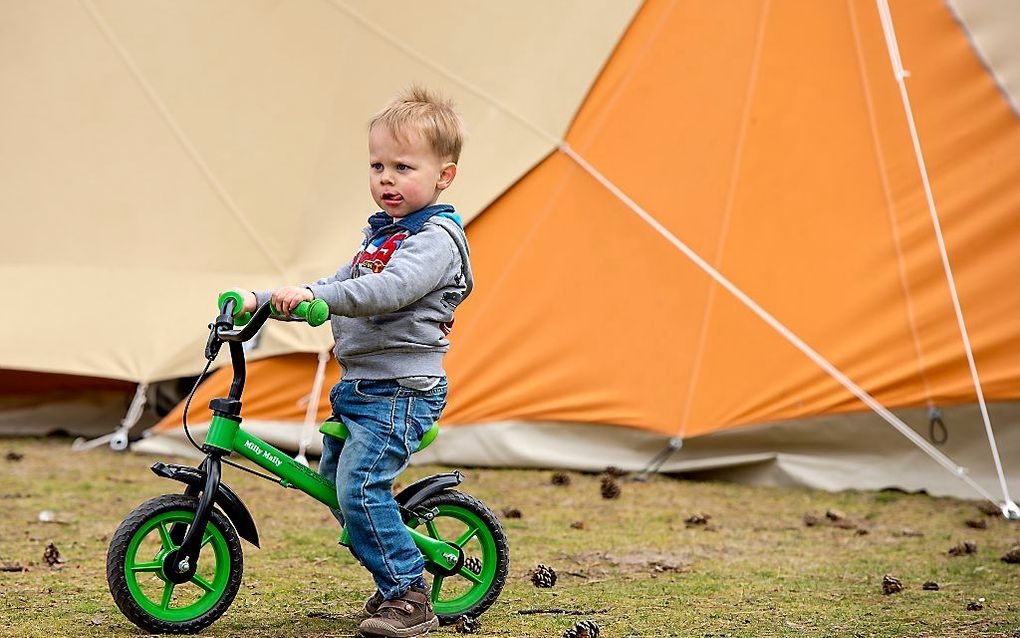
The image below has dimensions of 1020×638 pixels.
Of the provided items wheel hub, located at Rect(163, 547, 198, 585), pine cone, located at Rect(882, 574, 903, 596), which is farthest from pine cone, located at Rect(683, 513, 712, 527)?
wheel hub, located at Rect(163, 547, 198, 585)

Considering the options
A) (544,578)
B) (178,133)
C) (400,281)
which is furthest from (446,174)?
(178,133)

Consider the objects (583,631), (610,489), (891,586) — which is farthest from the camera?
Result: (610,489)

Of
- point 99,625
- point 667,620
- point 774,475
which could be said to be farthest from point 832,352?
point 99,625

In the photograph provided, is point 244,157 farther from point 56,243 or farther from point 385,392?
point 385,392

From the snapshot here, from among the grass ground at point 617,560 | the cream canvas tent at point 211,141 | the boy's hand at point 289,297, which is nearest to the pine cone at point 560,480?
the grass ground at point 617,560

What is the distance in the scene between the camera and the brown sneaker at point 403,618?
2.85 m

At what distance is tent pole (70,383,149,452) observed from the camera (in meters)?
5.26

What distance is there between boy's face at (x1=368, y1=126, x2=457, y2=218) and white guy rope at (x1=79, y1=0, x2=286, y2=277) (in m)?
2.44

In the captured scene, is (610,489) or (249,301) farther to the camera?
(610,489)

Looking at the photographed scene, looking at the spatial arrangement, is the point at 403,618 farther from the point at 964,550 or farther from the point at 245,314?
the point at 964,550

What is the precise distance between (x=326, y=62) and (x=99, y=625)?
117 inches

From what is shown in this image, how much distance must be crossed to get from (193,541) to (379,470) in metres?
0.38

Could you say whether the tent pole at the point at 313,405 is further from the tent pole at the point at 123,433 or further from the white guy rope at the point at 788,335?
the white guy rope at the point at 788,335

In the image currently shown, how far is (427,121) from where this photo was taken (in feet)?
9.74
